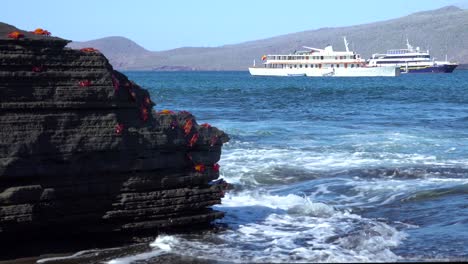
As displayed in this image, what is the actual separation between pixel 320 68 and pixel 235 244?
137594 millimetres

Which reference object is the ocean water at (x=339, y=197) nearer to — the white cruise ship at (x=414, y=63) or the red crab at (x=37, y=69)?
the red crab at (x=37, y=69)

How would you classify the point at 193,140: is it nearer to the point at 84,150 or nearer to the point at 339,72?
the point at 84,150

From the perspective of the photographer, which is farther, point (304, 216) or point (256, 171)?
point (256, 171)

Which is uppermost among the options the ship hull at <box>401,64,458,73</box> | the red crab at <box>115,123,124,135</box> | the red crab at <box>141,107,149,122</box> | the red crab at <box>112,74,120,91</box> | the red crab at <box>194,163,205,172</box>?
the red crab at <box>112,74,120,91</box>

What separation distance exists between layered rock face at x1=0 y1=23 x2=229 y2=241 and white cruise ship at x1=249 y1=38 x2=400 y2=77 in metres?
131

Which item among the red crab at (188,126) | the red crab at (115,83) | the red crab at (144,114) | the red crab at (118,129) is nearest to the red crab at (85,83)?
the red crab at (115,83)

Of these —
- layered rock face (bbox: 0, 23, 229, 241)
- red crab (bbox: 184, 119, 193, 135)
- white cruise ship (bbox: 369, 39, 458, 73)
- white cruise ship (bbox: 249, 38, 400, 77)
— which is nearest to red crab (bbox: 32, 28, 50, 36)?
layered rock face (bbox: 0, 23, 229, 241)

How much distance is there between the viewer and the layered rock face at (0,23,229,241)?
32.0 feet

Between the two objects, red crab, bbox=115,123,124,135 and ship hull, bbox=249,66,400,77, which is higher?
red crab, bbox=115,123,124,135

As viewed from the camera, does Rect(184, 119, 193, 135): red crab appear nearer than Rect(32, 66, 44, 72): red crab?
No

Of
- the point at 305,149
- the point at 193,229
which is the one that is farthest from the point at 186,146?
the point at 305,149

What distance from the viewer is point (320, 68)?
146625mm

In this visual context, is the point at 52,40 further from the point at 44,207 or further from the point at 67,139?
the point at 44,207

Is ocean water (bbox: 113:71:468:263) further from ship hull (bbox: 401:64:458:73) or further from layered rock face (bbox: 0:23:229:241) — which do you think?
ship hull (bbox: 401:64:458:73)
